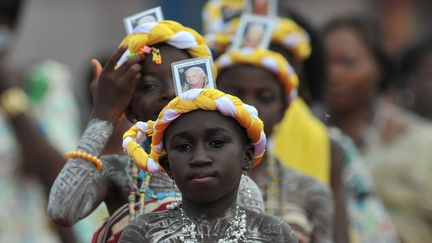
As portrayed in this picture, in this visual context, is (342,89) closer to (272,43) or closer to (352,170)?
(352,170)

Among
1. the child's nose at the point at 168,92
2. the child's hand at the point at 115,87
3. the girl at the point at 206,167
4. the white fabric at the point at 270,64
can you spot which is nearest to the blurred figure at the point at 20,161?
the white fabric at the point at 270,64

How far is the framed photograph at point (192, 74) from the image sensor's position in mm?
4945

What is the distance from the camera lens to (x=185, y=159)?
4.75m

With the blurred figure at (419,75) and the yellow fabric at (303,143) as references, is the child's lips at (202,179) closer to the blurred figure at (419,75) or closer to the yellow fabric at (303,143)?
the yellow fabric at (303,143)

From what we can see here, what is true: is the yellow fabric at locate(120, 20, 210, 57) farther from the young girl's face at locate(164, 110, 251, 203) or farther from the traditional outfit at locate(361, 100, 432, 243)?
the traditional outfit at locate(361, 100, 432, 243)

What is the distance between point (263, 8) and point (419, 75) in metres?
4.19

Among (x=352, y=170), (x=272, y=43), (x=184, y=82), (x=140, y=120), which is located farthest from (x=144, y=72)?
(x=352, y=170)

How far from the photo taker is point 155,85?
5.43 meters

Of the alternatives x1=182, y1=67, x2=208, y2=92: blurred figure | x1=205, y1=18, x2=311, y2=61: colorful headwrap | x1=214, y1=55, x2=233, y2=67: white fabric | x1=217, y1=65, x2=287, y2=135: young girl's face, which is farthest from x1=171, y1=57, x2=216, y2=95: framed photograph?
x1=205, y1=18, x2=311, y2=61: colorful headwrap

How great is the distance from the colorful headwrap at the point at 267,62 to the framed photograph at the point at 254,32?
6 cm

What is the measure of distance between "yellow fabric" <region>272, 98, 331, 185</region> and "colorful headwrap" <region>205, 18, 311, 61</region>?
0.39 meters

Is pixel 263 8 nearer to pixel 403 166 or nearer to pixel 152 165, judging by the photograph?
pixel 403 166

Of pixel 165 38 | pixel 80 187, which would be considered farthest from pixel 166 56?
pixel 80 187

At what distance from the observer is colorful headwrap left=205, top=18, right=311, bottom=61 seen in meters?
7.17
